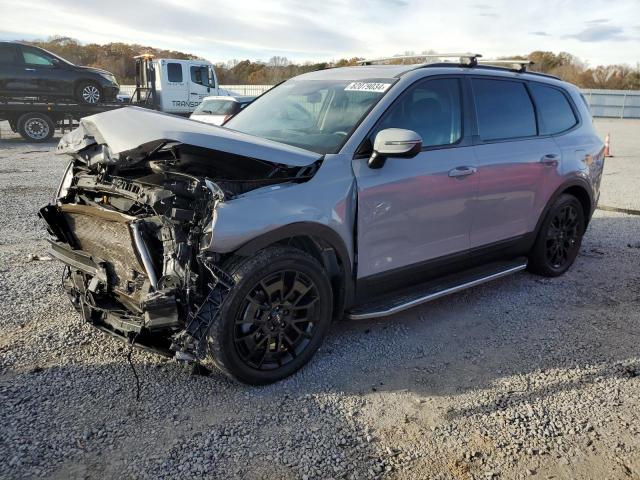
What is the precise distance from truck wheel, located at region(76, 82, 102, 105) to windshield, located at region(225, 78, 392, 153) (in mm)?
14156

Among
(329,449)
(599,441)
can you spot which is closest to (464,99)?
Answer: (599,441)

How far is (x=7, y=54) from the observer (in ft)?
51.4

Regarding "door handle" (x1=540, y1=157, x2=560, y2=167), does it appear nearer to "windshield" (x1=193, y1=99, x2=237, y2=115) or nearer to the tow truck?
"windshield" (x1=193, y1=99, x2=237, y2=115)

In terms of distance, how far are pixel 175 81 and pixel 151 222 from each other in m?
19.9

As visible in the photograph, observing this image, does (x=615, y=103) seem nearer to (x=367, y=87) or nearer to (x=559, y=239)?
(x=559, y=239)

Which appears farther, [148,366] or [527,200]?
[527,200]

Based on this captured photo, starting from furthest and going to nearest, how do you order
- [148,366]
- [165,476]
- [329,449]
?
1. [148,366]
2. [329,449]
3. [165,476]

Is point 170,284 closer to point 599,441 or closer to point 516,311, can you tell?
point 599,441

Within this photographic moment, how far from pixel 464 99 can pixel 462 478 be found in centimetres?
287

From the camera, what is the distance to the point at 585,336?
4098 millimetres

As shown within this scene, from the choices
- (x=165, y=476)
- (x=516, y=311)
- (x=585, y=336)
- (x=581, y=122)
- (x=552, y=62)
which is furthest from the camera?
(x=552, y=62)

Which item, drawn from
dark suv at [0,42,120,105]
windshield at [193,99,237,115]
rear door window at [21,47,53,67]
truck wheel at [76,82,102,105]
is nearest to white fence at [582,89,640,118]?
windshield at [193,99,237,115]

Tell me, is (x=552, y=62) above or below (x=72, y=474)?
above

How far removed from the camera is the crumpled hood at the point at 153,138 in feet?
9.84
